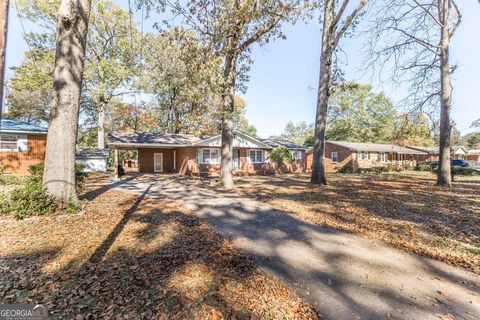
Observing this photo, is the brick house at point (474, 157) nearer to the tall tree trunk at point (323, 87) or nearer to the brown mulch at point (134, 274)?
the tall tree trunk at point (323, 87)

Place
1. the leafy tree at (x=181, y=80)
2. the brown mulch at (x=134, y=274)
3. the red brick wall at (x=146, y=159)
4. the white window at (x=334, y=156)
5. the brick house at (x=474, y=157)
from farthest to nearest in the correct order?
the brick house at (x=474, y=157) < the white window at (x=334, y=156) < the red brick wall at (x=146, y=159) < the leafy tree at (x=181, y=80) < the brown mulch at (x=134, y=274)

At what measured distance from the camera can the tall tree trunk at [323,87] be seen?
1333 cm

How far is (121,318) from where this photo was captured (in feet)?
9.04

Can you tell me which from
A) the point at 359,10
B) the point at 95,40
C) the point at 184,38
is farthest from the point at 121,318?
the point at 95,40

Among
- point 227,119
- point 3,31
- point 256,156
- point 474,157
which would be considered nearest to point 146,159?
point 256,156

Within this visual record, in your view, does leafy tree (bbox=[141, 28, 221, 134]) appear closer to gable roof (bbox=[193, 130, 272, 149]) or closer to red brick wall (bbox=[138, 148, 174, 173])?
gable roof (bbox=[193, 130, 272, 149])

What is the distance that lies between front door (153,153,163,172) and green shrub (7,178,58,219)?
1756 centimetres

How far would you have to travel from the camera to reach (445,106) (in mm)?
13422

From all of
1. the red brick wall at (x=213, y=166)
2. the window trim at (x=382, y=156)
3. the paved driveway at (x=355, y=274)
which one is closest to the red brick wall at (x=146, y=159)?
the red brick wall at (x=213, y=166)

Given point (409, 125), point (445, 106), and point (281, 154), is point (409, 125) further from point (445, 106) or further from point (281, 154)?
point (281, 154)

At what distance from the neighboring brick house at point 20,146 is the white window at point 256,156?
16.7m

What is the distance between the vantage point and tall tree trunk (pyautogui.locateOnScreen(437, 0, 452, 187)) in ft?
43.8

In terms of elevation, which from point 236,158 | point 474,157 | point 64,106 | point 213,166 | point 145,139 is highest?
point 474,157

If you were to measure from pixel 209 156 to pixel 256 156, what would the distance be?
5.27 m
